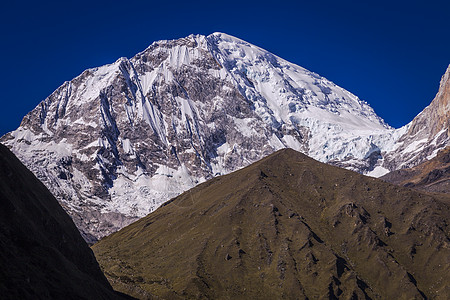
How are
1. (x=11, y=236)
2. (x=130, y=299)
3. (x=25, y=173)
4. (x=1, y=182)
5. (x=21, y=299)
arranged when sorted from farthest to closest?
(x=130, y=299)
(x=25, y=173)
(x=1, y=182)
(x=11, y=236)
(x=21, y=299)

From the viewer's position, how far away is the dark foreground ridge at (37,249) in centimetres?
13050

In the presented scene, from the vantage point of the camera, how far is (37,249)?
14612 centimetres

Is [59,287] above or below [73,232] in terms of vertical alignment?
below

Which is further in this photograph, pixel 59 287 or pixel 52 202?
pixel 52 202

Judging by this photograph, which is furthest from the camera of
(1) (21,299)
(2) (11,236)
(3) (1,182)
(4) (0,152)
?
(4) (0,152)

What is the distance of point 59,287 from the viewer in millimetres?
139250

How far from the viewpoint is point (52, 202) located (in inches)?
7308

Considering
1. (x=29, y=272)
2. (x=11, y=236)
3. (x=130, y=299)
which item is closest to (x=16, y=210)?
(x=11, y=236)

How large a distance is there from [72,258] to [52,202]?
977 inches

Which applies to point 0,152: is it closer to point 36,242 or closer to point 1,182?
point 1,182

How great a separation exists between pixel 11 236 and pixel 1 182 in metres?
18.8

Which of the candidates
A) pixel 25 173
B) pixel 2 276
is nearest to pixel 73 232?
pixel 25 173

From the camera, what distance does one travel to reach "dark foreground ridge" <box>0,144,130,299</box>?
130 m

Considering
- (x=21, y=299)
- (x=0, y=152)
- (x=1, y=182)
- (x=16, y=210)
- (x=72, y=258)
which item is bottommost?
(x=21, y=299)
